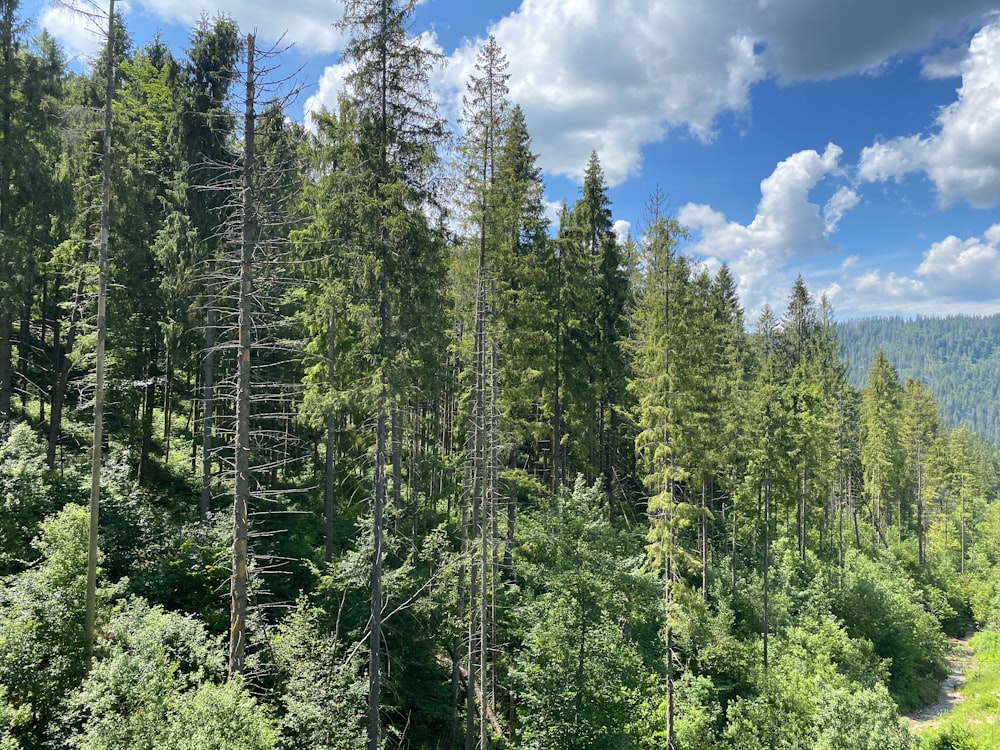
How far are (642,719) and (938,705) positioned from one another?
→ 970 inches

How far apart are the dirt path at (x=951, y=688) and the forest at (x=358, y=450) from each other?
815 mm

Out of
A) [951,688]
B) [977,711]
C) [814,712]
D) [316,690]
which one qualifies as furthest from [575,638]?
[951,688]

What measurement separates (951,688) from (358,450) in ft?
120

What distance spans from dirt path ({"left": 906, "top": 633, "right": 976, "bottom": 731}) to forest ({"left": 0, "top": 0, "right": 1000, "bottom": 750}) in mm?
815

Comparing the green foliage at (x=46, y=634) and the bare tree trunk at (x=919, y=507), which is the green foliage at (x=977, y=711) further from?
the green foliage at (x=46, y=634)

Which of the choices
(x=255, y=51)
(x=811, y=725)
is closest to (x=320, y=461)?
(x=255, y=51)

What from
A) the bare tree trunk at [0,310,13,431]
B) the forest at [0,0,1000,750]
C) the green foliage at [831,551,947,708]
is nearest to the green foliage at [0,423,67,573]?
the forest at [0,0,1000,750]

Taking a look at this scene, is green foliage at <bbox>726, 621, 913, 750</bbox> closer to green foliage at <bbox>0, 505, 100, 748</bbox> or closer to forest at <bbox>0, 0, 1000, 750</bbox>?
forest at <bbox>0, 0, 1000, 750</bbox>

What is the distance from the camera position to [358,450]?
19.3m

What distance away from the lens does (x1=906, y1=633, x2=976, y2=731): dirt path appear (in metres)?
26.2

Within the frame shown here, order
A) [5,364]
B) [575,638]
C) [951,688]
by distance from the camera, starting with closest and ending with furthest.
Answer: [575,638]
[5,364]
[951,688]

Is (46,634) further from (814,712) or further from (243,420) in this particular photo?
(814,712)

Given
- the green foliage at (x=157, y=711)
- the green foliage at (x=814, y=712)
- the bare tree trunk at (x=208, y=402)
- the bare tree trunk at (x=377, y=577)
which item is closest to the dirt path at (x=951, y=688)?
the green foliage at (x=814, y=712)

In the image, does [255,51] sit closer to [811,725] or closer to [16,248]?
[16,248]
